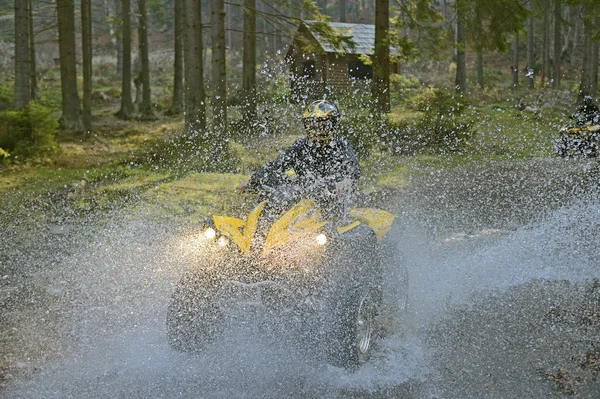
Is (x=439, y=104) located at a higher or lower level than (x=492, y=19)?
lower

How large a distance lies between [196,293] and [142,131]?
21.0 meters

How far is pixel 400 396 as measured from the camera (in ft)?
17.3

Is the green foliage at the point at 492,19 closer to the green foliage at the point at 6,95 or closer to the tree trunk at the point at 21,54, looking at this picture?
the tree trunk at the point at 21,54

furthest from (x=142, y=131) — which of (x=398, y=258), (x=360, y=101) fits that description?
(x=398, y=258)

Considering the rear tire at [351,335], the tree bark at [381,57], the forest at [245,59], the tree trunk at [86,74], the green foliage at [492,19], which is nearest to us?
the rear tire at [351,335]

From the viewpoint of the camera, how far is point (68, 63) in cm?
2094

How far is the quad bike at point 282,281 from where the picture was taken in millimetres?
5590

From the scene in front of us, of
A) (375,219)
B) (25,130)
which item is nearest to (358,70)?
(25,130)

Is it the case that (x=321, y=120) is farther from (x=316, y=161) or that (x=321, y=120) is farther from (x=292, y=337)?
(x=292, y=337)

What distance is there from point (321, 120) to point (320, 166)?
1.66 ft

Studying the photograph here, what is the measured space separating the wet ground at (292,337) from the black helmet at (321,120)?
5.21 ft

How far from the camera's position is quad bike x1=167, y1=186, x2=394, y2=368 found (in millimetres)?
5590

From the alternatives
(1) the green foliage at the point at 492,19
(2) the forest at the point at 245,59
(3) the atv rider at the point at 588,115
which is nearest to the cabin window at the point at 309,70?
(2) the forest at the point at 245,59

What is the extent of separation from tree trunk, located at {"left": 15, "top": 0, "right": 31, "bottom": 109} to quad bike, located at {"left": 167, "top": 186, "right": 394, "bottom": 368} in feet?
48.6
